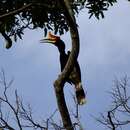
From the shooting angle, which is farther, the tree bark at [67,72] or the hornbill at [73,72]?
the hornbill at [73,72]

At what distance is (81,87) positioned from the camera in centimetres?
623

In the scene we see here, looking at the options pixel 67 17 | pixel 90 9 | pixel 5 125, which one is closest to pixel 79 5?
pixel 90 9

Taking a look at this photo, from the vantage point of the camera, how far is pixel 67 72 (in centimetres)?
512

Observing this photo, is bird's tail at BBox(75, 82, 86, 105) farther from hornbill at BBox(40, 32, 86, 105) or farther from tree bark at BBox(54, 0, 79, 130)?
tree bark at BBox(54, 0, 79, 130)

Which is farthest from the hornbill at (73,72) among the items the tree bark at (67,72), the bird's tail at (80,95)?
the tree bark at (67,72)

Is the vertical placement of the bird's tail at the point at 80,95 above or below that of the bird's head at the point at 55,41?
below

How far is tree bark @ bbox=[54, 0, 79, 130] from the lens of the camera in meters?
4.96

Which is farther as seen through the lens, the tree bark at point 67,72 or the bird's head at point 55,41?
the bird's head at point 55,41

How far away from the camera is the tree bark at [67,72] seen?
195 inches

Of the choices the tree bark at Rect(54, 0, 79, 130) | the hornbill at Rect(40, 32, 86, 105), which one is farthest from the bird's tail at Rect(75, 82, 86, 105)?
the tree bark at Rect(54, 0, 79, 130)

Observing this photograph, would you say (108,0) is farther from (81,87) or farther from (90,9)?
(81,87)

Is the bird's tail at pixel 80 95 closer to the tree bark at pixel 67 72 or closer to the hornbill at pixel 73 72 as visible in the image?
the hornbill at pixel 73 72

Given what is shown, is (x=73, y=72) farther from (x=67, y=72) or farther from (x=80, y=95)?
(x=67, y=72)

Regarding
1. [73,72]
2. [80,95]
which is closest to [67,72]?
[80,95]
